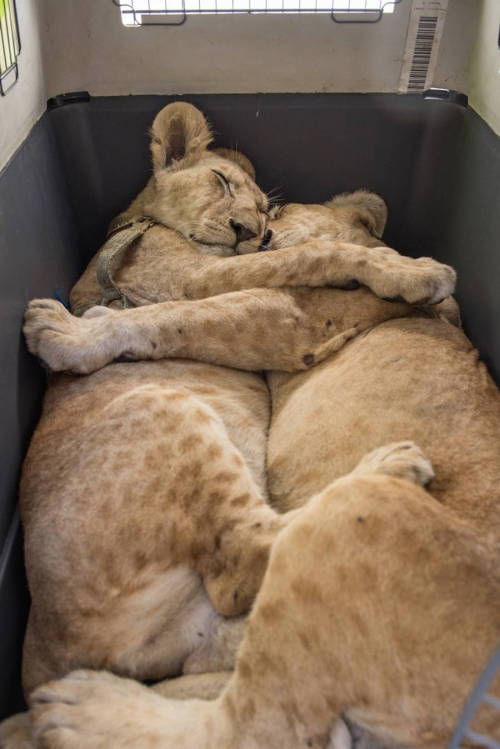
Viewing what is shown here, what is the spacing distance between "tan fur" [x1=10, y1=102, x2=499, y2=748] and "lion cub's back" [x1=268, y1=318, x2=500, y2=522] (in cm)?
17

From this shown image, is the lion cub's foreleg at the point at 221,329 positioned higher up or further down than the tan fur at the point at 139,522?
higher up

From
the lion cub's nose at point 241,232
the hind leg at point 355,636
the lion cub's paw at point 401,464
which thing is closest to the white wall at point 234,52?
the lion cub's nose at point 241,232

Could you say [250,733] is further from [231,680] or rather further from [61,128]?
[61,128]

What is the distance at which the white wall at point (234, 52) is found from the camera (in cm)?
308

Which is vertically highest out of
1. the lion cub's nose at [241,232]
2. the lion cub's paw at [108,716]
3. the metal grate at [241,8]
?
the metal grate at [241,8]

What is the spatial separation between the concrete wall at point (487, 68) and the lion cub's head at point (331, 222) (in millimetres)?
597

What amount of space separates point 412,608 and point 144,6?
2.63m

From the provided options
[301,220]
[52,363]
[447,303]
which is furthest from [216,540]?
[301,220]

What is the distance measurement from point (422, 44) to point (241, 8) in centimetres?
79

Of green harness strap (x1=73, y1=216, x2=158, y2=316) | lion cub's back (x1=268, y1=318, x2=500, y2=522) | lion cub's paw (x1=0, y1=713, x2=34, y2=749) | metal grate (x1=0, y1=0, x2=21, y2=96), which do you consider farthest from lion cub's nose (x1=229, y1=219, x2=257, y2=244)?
lion cub's paw (x1=0, y1=713, x2=34, y2=749)

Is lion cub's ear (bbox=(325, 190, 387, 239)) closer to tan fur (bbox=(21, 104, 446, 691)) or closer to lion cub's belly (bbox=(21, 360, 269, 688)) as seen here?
tan fur (bbox=(21, 104, 446, 691))

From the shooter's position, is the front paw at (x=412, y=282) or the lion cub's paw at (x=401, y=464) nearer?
the lion cub's paw at (x=401, y=464)

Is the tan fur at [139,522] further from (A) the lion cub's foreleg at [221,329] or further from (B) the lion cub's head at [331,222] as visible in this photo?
(B) the lion cub's head at [331,222]

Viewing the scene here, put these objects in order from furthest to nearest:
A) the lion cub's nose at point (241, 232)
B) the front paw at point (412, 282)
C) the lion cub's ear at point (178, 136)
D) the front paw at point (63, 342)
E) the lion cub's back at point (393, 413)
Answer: the lion cub's ear at point (178, 136) → the lion cub's nose at point (241, 232) → the front paw at point (412, 282) → the front paw at point (63, 342) → the lion cub's back at point (393, 413)
